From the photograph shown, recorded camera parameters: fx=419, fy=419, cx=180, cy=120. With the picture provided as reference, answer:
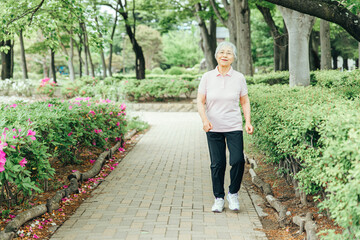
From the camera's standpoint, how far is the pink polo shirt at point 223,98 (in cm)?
463

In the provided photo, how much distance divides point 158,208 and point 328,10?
147 inches

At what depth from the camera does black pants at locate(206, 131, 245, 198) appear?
4.64 metres

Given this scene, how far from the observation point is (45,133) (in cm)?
535

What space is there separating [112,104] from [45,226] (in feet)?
16.5

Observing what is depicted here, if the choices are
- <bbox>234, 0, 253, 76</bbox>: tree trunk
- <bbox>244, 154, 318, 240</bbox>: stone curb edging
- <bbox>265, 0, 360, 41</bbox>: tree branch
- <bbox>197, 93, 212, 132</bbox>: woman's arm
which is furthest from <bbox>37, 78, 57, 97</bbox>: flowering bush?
<bbox>197, 93, 212, 132</bbox>: woman's arm

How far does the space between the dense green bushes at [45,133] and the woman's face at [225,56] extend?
6.98 ft

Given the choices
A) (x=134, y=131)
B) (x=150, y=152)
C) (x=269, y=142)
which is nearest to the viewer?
(x=269, y=142)

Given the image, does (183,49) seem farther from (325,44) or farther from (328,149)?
(328,149)

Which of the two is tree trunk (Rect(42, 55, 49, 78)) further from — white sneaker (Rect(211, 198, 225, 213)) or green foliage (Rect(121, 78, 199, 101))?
white sneaker (Rect(211, 198, 225, 213))

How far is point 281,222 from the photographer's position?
4375 mm

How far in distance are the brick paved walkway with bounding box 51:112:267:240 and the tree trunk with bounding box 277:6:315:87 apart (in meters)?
3.44

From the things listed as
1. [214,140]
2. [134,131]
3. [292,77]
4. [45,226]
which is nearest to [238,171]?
[214,140]

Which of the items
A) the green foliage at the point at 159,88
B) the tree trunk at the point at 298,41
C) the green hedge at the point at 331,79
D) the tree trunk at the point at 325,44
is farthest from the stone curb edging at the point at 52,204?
the tree trunk at the point at 325,44

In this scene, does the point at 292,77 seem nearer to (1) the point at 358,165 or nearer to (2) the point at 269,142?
(2) the point at 269,142
